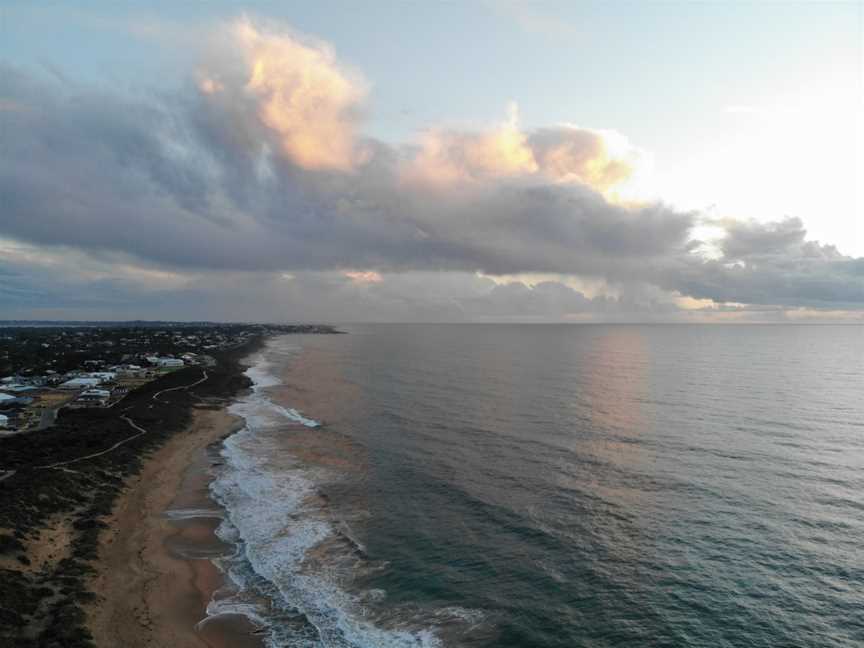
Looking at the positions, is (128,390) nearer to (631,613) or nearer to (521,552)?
(521,552)

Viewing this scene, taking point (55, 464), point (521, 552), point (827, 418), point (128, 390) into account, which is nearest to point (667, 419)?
point (827, 418)

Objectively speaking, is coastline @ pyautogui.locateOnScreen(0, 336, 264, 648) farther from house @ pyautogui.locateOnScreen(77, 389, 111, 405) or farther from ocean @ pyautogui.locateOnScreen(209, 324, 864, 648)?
house @ pyautogui.locateOnScreen(77, 389, 111, 405)

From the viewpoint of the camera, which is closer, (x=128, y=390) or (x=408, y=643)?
(x=408, y=643)

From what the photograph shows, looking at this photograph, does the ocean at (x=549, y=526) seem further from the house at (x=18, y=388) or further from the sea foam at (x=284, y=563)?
the house at (x=18, y=388)

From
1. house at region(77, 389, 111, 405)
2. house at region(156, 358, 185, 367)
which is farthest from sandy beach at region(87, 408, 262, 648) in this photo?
house at region(156, 358, 185, 367)

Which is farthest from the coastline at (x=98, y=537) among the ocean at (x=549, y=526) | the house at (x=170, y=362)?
the house at (x=170, y=362)

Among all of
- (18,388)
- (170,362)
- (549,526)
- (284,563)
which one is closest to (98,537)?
(284,563)

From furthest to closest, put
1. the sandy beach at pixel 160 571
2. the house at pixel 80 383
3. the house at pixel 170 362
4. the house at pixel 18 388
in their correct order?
the house at pixel 170 362 → the house at pixel 80 383 → the house at pixel 18 388 → the sandy beach at pixel 160 571
